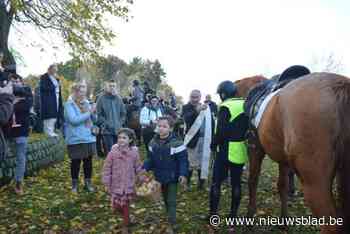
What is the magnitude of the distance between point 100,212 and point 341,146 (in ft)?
12.2

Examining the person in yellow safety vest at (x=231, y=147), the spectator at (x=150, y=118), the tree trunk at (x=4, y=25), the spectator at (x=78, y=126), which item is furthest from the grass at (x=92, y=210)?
the tree trunk at (x=4, y=25)

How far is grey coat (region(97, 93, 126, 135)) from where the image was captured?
24.8 ft

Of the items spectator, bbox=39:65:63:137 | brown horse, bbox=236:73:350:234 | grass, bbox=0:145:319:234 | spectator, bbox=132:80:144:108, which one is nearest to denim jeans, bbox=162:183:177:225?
grass, bbox=0:145:319:234

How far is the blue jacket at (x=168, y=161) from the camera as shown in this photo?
485 cm

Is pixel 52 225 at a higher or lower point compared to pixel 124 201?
lower

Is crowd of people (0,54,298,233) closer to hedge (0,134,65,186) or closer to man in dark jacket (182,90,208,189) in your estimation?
man in dark jacket (182,90,208,189)

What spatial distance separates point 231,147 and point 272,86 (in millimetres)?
975

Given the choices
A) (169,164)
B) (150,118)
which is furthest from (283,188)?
(150,118)

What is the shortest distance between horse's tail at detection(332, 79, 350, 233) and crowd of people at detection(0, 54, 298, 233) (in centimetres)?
160

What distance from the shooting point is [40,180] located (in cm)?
Result: 775

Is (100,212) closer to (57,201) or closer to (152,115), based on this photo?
(57,201)

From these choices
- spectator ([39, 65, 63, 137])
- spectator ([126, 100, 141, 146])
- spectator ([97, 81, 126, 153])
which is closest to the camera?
spectator ([97, 81, 126, 153])

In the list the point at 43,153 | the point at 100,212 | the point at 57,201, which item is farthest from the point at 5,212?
the point at 43,153

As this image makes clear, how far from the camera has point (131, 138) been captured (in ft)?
16.4
